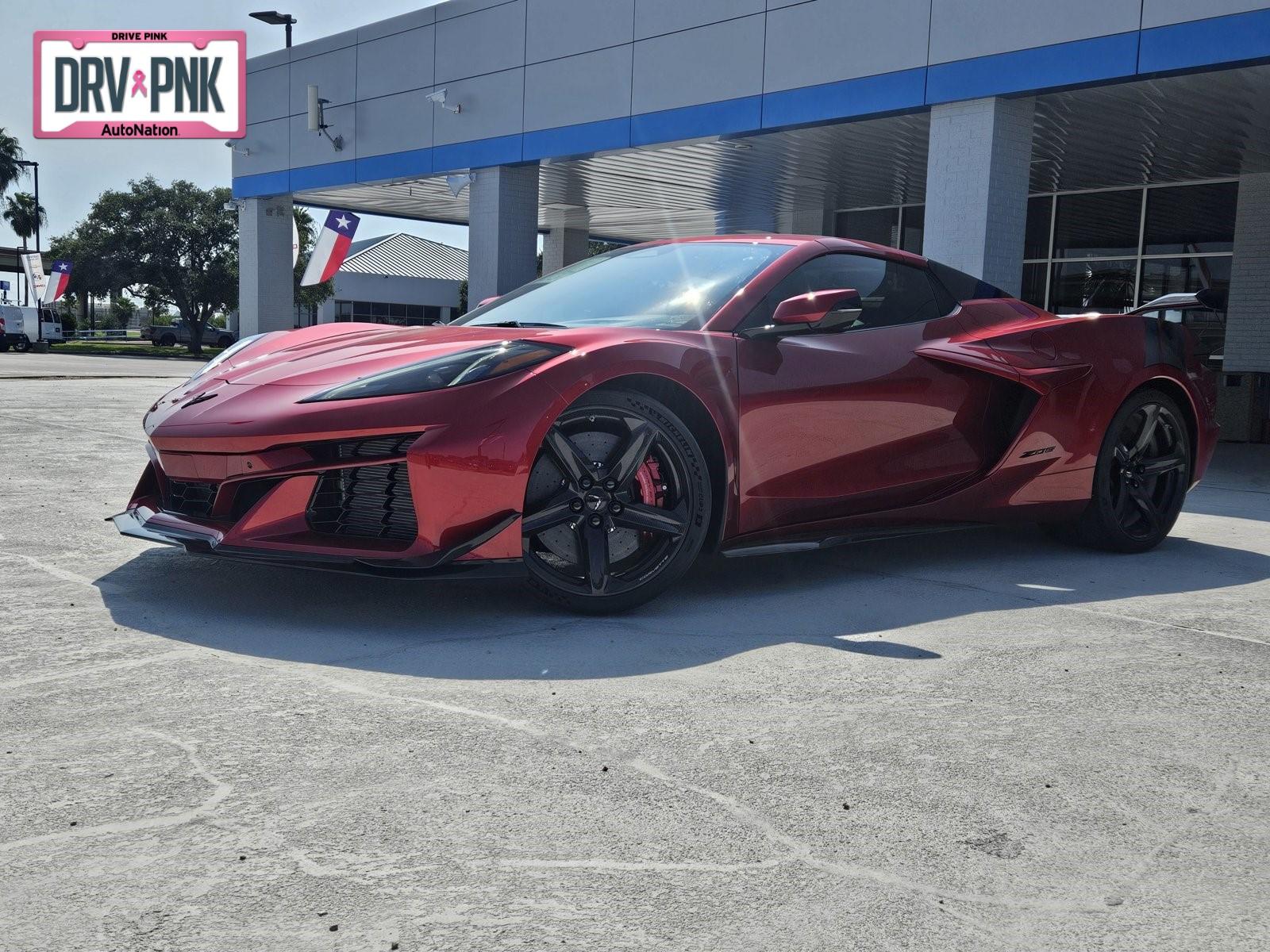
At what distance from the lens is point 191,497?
3.87m

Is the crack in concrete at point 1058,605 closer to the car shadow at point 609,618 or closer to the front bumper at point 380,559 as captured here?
the car shadow at point 609,618

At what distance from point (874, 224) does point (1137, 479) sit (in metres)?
17.7

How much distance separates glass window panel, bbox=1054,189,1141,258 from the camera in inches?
732

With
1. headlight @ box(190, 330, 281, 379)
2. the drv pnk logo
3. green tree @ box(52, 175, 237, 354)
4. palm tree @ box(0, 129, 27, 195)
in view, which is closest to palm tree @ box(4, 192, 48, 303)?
palm tree @ box(0, 129, 27, 195)

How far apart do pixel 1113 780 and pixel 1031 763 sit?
17 centimetres

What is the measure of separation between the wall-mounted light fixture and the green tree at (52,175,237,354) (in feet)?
107

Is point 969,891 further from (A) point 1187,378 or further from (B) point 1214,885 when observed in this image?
(A) point 1187,378

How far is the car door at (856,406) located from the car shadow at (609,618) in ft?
1.20

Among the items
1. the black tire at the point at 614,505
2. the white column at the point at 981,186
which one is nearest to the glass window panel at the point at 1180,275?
the white column at the point at 981,186

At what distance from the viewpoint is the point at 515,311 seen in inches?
188

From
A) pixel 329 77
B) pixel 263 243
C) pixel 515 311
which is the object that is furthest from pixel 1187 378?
pixel 263 243

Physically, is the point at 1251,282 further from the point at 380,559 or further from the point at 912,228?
the point at 380,559

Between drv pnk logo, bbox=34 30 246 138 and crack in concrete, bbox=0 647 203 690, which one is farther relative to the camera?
drv pnk logo, bbox=34 30 246 138

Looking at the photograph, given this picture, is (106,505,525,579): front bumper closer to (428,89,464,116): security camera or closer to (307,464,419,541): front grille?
(307,464,419,541): front grille
